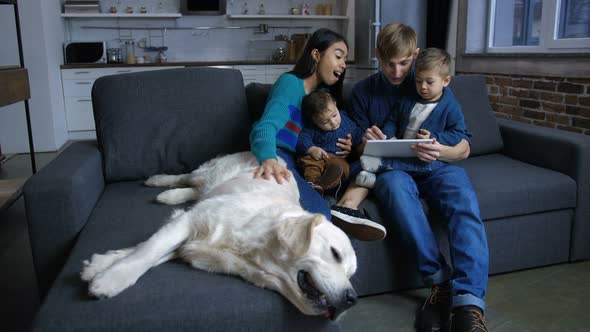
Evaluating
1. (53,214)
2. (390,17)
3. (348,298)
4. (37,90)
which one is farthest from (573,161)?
(37,90)

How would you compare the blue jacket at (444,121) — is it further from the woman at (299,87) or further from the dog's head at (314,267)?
the dog's head at (314,267)

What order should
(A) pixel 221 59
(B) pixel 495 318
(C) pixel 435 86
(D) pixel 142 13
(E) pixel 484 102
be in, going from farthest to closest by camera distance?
(A) pixel 221 59, (D) pixel 142 13, (E) pixel 484 102, (C) pixel 435 86, (B) pixel 495 318

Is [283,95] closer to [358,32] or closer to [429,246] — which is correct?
[429,246]

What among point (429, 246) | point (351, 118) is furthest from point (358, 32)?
point (429, 246)

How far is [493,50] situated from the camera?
471 cm

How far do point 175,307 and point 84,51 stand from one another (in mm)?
5494

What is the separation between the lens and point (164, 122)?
7.48ft

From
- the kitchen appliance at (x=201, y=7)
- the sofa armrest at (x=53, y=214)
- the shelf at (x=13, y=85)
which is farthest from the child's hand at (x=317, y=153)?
the kitchen appliance at (x=201, y=7)

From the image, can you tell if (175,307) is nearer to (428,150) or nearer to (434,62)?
(428,150)

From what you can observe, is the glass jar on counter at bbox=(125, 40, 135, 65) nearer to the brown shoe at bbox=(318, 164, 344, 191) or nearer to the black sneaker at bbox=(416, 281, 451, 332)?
the brown shoe at bbox=(318, 164, 344, 191)

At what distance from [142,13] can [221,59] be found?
1.20 m

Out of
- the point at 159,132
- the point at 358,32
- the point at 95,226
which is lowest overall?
the point at 95,226

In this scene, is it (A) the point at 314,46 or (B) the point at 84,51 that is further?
(B) the point at 84,51

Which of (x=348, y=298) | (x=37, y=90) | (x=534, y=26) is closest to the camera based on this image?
(x=348, y=298)
